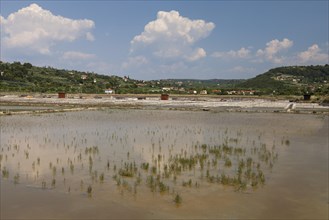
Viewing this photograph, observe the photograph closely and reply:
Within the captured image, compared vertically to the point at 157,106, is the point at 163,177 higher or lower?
lower

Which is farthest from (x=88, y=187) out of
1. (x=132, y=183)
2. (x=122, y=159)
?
(x=122, y=159)

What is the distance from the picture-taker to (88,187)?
13164 mm

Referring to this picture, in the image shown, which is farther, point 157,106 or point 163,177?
point 157,106

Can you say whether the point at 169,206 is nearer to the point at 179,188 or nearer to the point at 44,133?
the point at 179,188

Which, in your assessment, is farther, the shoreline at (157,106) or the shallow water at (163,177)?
the shoreline at (157,106)

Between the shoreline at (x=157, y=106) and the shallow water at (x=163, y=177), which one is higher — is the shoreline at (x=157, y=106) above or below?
above

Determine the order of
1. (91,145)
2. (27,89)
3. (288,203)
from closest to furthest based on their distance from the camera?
(288,203) < (91,145) < (27,89)

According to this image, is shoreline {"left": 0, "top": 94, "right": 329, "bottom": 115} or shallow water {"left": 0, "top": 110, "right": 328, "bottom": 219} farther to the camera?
shoreline {"left": 0, "top": 94, "right": 329, "bottom": 115}

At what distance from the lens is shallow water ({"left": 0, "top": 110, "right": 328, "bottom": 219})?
36.1 feet

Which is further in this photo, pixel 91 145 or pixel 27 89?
pixel 27 89

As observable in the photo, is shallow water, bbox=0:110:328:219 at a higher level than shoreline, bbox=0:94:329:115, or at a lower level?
lower

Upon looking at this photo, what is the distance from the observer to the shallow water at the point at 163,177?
10992 mm

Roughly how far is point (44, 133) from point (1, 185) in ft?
51.2

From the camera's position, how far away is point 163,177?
1460 centimetres
